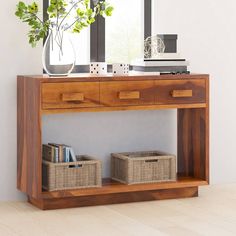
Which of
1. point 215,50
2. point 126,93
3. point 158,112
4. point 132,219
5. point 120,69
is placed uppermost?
point 215,50

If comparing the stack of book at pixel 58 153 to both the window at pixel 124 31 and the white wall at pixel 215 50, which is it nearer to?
the window at pixel 124 31

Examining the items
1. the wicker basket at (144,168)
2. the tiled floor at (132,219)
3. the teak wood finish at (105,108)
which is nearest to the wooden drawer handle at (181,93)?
the teak wood finish at (105,108)

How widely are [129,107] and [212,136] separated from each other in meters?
0.92

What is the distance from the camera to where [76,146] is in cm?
468

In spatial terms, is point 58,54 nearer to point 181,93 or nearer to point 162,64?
point 162,64

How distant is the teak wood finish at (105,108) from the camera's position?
4215 millimetres

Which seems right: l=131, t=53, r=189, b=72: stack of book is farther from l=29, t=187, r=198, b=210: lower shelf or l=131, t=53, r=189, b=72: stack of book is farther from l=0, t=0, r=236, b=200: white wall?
l=29, t=187, r=198, b=210: lower shelf

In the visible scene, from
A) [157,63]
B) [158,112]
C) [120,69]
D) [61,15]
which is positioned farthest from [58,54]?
[158,112]

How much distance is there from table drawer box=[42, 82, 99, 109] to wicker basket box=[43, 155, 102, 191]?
350 millimetres

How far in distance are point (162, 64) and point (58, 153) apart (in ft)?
2.82

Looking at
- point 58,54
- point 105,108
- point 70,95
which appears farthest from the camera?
point 58,54

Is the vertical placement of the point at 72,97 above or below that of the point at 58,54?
below

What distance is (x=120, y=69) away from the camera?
453 cm

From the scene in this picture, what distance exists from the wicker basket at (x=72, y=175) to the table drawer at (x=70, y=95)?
1.15 feet
